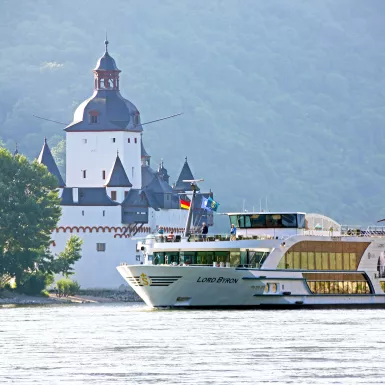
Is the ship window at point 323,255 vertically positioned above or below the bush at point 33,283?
below

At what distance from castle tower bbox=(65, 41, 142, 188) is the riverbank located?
55.2ft

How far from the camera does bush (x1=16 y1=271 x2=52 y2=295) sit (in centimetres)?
15075

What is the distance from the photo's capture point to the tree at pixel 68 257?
156250 mm

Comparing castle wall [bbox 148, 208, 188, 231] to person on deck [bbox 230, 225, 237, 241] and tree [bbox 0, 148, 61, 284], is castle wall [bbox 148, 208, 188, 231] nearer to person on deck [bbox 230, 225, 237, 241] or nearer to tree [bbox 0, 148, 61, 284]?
tree [bbox 0, 148, 61, 284]

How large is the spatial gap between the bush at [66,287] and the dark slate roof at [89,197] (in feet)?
35.6

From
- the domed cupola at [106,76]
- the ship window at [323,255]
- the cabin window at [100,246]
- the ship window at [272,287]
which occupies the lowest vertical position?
the ship window at [272,287]

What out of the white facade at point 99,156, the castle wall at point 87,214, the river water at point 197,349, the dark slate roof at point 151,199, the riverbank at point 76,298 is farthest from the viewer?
the white facade at point 99,156

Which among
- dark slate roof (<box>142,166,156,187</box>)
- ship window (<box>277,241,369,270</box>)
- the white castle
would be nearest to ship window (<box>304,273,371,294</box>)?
ship window (<box>277,241,369,270</box>)

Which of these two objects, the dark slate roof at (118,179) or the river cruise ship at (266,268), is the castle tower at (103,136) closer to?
the dark slate roof at (118,179)

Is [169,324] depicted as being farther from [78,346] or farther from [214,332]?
[78,346]

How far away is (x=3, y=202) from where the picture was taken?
148625mm

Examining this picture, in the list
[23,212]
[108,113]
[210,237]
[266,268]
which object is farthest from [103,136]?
[266,268]

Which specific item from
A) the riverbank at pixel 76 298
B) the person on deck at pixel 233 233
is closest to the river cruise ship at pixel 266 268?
the person on deck at pixel 233 233

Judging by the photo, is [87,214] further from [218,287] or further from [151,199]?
[218,287]
